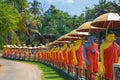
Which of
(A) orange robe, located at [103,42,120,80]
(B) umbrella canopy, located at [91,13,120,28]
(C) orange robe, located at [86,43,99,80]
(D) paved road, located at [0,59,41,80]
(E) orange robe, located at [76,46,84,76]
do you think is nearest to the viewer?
(A) orange robe, located at [103,42,120,80]

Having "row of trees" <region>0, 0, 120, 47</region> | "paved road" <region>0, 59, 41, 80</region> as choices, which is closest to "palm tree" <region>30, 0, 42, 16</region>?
"row of trees" <region>0, 0, 120, 47</region>

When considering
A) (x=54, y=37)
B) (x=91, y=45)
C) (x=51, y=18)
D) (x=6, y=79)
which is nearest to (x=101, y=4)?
(x=54, y=37)

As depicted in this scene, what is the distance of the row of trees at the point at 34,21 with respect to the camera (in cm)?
3378

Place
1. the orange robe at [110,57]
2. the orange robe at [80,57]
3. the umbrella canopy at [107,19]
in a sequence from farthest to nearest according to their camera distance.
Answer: the orange robe at [80,57]
the umbrella canopy at [107,19]
the orange robe at [110,57]

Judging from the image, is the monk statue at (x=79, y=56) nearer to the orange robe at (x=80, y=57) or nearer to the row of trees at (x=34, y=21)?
the orange robe at (x=80, y=57)

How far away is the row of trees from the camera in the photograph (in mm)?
33781

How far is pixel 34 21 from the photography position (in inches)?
2803

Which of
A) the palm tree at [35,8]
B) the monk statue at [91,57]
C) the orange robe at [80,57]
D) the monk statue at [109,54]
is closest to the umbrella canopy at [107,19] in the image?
the monk statue at [91,57]

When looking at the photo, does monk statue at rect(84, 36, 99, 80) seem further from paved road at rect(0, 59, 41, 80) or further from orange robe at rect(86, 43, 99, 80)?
paved road at rect(0, 59, 41, 80)

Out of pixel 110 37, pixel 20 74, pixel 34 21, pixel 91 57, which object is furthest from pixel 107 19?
pixel 34 21

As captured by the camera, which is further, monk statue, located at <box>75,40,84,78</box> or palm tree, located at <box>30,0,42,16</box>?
palm tree, located at <box>30,0,42,16</box>

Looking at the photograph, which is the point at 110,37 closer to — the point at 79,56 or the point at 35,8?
the point at 79,56

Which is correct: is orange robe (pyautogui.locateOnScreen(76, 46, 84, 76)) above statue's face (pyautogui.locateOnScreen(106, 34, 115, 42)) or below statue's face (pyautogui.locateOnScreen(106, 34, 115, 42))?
below

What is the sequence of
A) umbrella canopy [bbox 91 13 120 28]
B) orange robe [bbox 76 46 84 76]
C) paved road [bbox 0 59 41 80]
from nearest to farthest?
umbrella canopy [bbox 91 13 120 28], orange robe [bbox 76 46 84 76], paved road [bbox 0 59 41 80]
